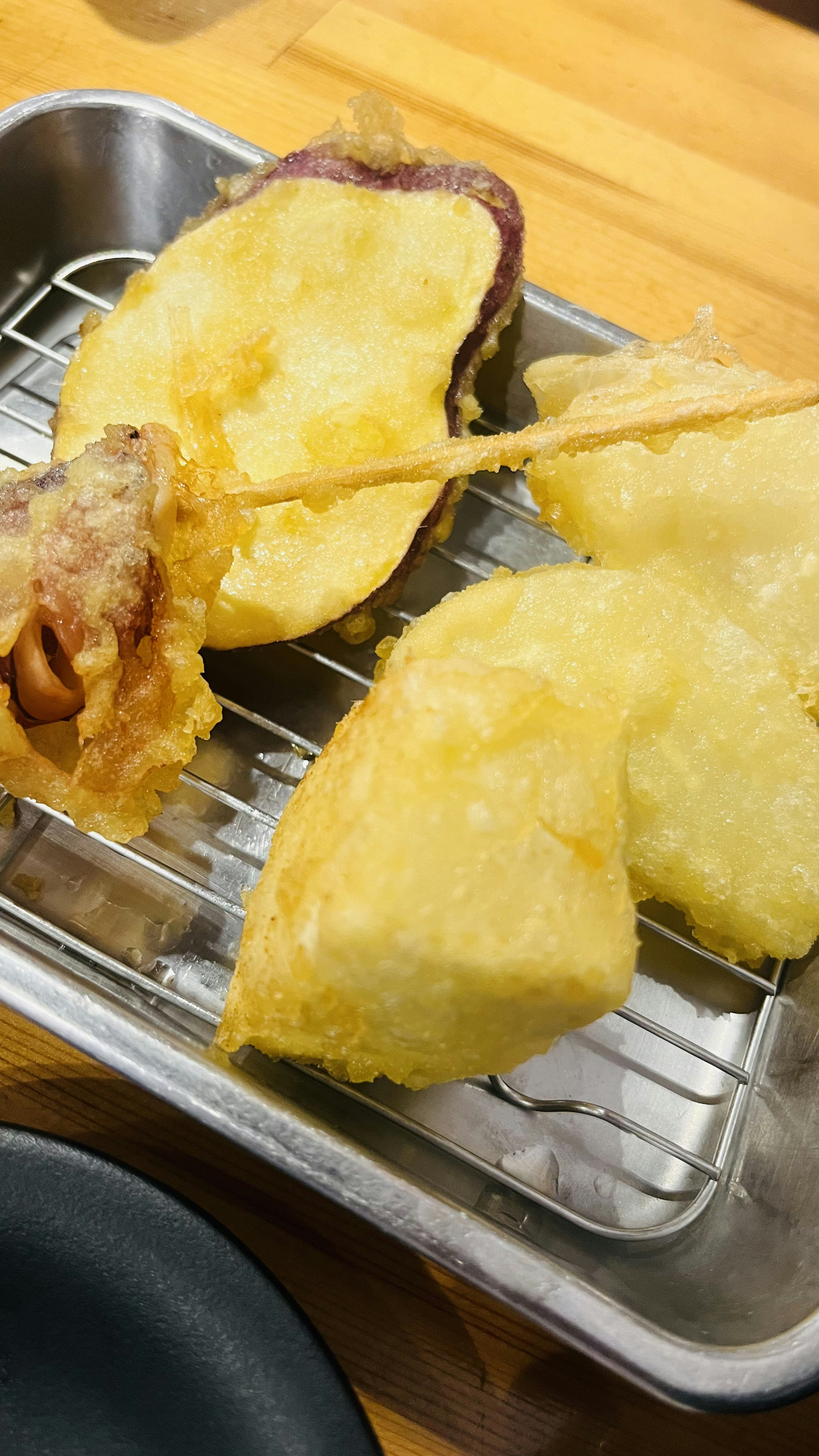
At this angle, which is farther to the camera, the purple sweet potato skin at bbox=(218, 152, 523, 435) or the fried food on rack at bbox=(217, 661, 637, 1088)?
the purple sweet potato skin at bbox=(218, 152, 523, 435)

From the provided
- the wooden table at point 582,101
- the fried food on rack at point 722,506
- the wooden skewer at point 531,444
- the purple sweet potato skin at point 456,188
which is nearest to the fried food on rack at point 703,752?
the fried food on rack at point 722,506

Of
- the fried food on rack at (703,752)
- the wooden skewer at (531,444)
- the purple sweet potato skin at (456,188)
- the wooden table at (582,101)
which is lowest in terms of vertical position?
the fried food on rack at (703,752)

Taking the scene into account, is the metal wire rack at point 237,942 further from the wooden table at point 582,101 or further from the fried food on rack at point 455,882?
the wooden table at point 582,101

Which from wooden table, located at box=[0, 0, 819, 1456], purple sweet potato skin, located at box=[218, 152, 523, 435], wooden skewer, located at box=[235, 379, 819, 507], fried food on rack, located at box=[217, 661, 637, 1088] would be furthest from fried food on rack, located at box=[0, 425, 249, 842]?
wooden table, located at box=[0, 0, 819, 1456]

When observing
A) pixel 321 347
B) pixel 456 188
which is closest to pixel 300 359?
pixel 321 347

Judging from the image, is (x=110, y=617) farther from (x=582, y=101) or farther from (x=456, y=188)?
(x=582, y=101)

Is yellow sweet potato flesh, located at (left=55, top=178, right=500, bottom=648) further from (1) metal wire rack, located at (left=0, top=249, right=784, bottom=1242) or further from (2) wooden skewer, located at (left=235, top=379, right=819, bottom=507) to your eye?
(1) metal wire rack, located at (left=0, top=249, right=784, bottom=1242)
